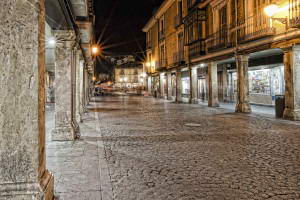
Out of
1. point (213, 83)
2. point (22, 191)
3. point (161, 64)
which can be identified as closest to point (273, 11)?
point (213, 83)

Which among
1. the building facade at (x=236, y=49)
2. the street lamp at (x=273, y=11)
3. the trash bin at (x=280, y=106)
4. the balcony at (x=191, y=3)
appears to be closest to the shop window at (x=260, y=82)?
the building facade at (x=236, y=49)

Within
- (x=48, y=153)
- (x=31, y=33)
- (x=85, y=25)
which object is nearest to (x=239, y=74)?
(x=85, y=25)

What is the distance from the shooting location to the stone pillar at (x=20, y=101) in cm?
279

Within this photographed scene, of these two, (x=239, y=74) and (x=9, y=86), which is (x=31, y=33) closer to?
(x=9, y=86)

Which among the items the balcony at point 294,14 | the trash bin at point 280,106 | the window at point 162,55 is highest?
the window at point 162,55

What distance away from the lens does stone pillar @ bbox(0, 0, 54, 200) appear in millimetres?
2791

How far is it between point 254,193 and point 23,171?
2.90 metres

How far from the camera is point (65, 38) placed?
698cm

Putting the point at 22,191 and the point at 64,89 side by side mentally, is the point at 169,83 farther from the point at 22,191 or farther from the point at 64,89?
the point at 22,191

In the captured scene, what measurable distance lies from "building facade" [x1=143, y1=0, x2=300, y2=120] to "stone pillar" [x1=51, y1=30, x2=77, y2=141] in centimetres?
841

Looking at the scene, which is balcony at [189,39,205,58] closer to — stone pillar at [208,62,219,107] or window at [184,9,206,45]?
window at [184,9,206,45]

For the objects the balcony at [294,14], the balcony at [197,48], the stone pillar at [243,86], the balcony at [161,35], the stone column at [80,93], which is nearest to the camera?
the balcony at [294,14]

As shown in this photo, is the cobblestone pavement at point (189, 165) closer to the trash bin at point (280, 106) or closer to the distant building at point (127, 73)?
the trash bin at point (280, 106)

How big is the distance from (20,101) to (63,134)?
455 centimetres
